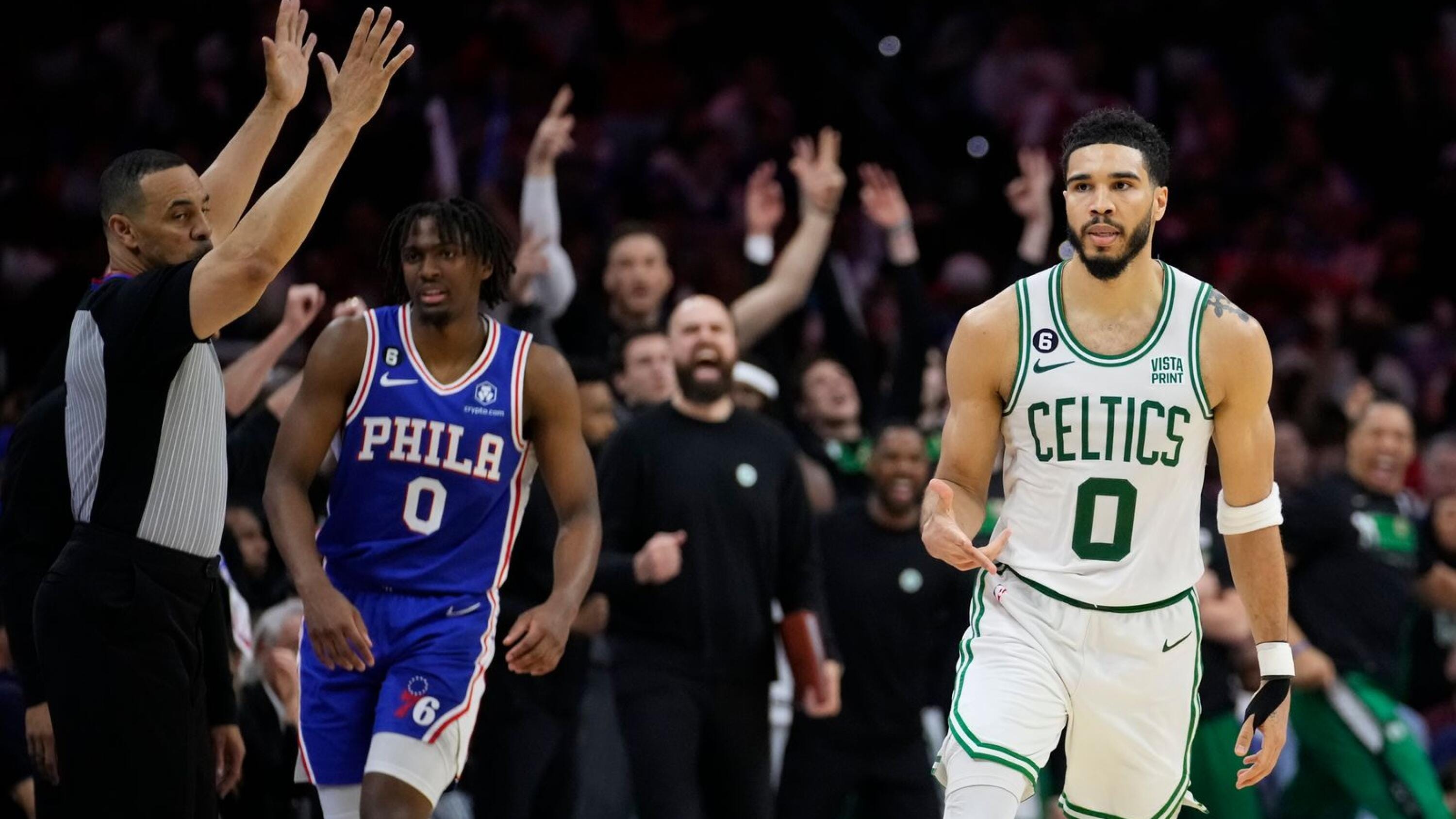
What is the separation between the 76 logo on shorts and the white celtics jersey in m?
1.66

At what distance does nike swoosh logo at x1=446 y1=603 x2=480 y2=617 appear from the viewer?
5562mm

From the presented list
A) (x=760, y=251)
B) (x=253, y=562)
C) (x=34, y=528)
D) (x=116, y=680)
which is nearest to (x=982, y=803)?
(x=116, y=680)

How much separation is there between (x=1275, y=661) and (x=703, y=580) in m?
2.61

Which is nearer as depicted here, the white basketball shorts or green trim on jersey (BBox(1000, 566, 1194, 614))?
the white basketball shorts

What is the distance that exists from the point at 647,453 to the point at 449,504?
1894mm

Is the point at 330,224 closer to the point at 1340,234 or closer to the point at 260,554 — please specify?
the point at 260,554

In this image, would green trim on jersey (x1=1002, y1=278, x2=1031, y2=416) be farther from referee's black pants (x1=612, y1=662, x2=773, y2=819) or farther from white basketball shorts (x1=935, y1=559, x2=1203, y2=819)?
referee's black pants (x1=612, y1=662, x2=773, y2=819)

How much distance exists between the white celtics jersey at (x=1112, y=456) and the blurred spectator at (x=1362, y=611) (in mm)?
3485

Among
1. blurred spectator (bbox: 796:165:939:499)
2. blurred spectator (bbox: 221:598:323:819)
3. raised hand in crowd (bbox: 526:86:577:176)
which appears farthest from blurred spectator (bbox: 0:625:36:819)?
blurred spectator (bbox: 796:165:939:499)

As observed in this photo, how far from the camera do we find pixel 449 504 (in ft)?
18.3

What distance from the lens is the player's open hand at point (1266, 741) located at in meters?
5.12

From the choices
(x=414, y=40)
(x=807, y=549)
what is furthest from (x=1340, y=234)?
(x=807, y=549)

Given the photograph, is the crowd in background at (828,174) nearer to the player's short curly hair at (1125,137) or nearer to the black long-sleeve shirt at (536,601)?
the black long-sleeve shirt at (536,601)

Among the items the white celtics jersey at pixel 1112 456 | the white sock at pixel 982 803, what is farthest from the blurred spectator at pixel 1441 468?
the white sock at pixel 982 803
